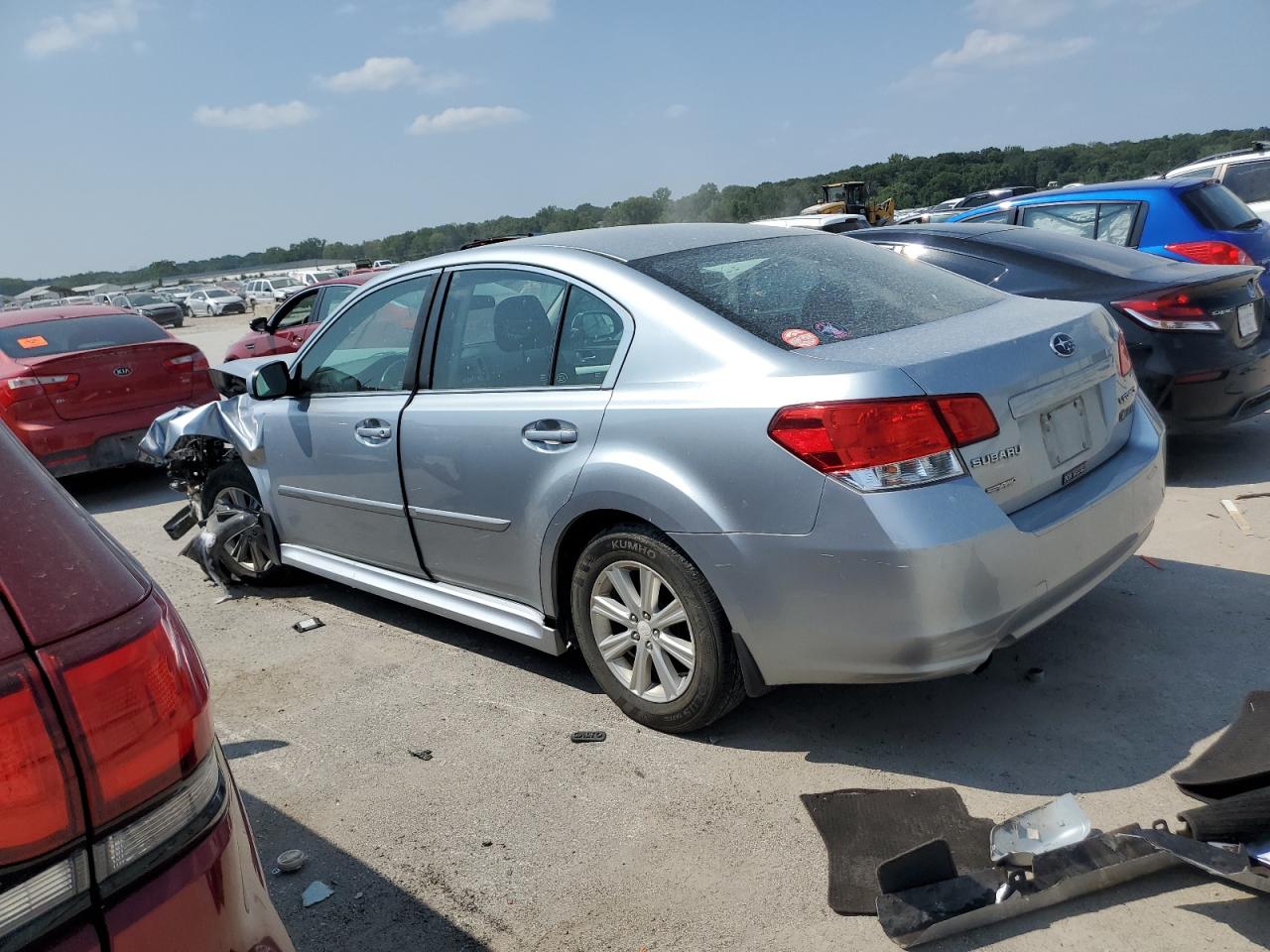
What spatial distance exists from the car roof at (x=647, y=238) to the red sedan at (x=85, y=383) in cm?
539

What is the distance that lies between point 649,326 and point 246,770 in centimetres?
213

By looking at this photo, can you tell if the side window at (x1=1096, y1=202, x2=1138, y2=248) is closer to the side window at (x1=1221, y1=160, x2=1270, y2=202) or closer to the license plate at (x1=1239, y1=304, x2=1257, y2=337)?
the license plate at (x1=1239, y1=304, x2=1257, y2=337)

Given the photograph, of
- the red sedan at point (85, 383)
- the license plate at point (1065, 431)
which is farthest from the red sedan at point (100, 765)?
the red sedan at point (85, 383)

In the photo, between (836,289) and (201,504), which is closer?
(836,289)

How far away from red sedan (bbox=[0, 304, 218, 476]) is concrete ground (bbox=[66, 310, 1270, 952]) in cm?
420

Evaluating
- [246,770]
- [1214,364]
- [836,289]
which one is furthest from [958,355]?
[1214,364]

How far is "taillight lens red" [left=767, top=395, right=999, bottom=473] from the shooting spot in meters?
2.84

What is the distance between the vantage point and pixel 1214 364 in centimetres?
570

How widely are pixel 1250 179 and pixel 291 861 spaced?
43.5 feet

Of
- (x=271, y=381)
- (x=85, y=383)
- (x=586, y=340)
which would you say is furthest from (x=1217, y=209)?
(x=85, y=383)

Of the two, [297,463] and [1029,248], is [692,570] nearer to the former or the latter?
[297,463]

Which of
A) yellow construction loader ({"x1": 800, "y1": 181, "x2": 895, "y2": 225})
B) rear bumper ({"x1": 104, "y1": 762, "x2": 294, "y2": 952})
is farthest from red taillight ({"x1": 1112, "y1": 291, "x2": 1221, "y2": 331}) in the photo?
yellow construction loader ({"x1": 800, "y1": 181, "x2": 895, "y2": 225})

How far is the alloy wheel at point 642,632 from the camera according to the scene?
338 centimetres

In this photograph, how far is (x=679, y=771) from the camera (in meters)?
3.34
